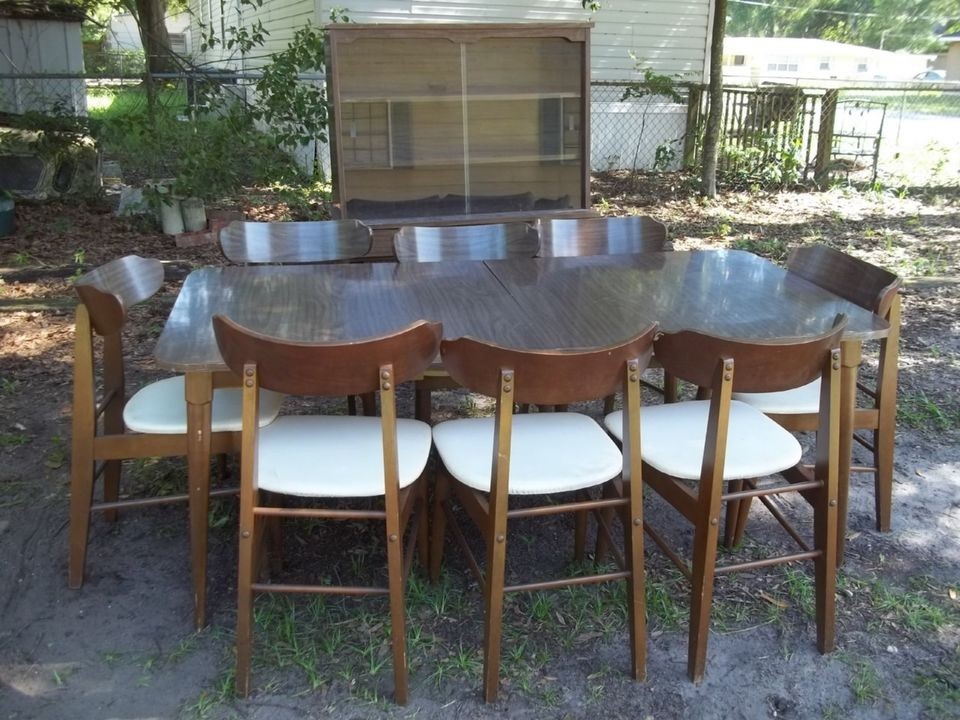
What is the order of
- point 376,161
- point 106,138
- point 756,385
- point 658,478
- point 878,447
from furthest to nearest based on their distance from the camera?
point 106,138 → point 376,161 → point 878,447 → point 658,478 → point 756,385

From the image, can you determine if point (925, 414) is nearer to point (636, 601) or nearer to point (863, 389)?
point (863, 389)

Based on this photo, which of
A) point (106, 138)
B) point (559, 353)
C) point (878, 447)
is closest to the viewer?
point (559, 353)

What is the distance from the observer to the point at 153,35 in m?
8.73

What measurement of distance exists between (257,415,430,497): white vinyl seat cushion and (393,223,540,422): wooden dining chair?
1.19 metres

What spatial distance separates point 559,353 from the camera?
211 cm

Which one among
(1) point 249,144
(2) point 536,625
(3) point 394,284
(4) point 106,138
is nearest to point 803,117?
(1) point 249,144

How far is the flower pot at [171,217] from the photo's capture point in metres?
7.09

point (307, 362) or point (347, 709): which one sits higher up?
point (307, 362)

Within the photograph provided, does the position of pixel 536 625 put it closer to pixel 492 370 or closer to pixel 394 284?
pixel 492 370

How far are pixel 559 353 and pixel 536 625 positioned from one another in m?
0.96

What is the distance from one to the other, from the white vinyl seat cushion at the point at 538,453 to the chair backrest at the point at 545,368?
25 cm

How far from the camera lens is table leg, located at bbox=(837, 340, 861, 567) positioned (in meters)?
2.63

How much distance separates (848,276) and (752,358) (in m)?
1.10

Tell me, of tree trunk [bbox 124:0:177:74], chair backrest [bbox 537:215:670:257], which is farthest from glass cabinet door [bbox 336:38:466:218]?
tree trunk [bbox 124:0:177:74]
